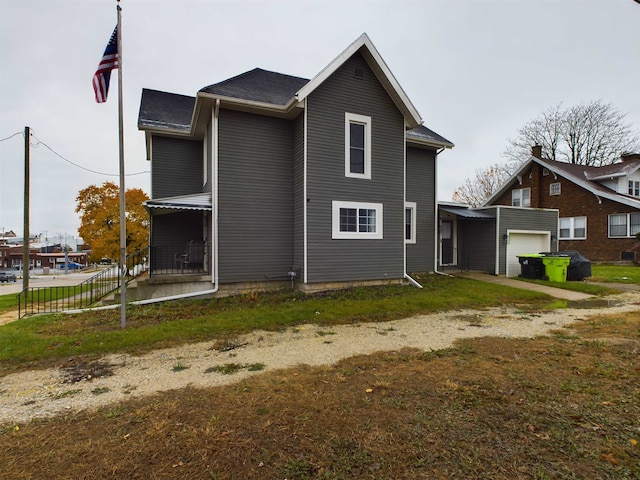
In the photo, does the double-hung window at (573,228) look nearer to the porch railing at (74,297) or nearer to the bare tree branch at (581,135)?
the bare tree branch at (581,135)

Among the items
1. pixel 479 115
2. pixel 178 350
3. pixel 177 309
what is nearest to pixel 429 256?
pixel 177 309

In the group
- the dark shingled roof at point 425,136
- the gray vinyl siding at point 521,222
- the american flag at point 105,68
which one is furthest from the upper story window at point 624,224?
the american flag at point 105,68

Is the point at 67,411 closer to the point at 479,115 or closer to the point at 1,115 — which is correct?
the point at 1,115

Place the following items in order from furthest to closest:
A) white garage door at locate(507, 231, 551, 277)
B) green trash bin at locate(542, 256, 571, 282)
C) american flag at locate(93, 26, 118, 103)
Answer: white garage door at locate(507, 231, 551, 277), green trash bin at locate(542, 256, 571, 282), american flag at locate(93, 26, 118, 103)

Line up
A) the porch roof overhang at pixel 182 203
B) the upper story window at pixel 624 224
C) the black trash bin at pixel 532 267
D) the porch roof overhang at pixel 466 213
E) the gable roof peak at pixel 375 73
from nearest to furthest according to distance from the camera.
Answer: 1. the porch roof overhang at pixel 182 203
2. the gable roof peak at pixel 375 73
3. the black trash bin at pixel 532 267
4. the porch roof overhang at pixel 466 213
5. the upper story window at pixel 624 224

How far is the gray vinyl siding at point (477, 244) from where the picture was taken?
15.6 m

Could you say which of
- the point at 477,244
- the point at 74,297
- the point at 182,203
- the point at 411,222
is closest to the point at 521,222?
the point at 477,244

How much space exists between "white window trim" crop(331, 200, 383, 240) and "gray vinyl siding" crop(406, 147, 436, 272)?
3.08 metres

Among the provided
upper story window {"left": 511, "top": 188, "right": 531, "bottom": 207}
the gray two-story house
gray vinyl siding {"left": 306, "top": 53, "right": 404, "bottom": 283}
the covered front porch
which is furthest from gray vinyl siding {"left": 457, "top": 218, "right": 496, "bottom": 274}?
upper story window {"left": 511, "top": 188, "right": 531, "bottom": 207}

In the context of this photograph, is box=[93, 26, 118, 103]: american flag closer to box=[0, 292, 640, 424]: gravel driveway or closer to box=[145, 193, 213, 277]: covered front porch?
box=[145, 193, 213, 277]: covered front porch

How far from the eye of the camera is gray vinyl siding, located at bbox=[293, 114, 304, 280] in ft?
35.9

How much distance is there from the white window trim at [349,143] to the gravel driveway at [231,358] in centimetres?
540

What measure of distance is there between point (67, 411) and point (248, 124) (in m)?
9.32

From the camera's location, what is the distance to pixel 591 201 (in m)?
24.1
